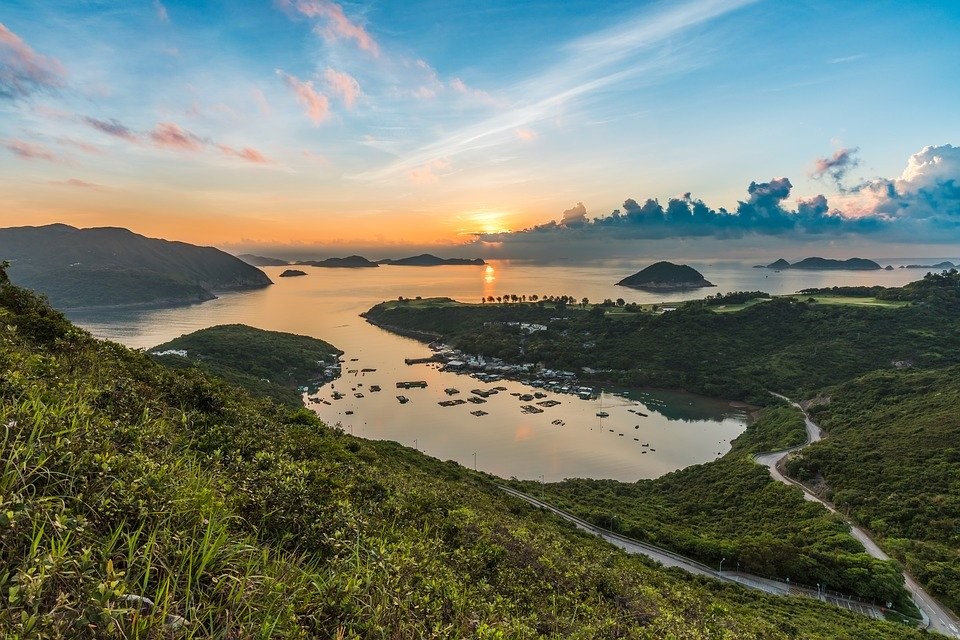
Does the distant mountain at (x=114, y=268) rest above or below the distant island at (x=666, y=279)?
above

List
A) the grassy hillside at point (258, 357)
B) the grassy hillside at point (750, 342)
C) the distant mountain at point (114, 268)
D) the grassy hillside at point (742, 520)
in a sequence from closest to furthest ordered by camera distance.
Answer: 1. the grassy hillside at point (742, 520)
2. the grassy hillside at point (258, 357)
3. the grassy hillside at point (750, 342)
4. the distant mountain at point (114, 268)

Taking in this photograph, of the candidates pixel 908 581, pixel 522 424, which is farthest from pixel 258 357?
pixel 908 581

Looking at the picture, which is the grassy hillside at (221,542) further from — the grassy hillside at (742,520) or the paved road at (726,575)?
the grassy hillside at (742,520)

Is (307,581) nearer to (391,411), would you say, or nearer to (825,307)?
(391,411)

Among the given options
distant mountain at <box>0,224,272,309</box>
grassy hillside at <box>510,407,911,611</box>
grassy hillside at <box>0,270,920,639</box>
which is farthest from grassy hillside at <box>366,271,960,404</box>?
distant mountain at <box>0,224,272,309</box>

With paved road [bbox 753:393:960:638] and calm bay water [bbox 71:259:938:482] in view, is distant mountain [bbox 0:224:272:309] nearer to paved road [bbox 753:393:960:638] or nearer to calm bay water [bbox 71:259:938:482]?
calm bay water [bbox 71:259:938:482]

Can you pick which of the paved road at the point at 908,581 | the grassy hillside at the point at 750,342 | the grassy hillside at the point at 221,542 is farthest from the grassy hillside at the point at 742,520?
the grassy hillside at the point at 750,342
